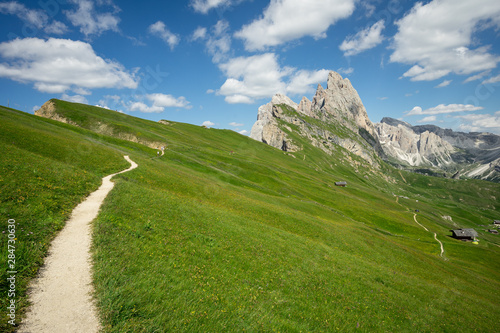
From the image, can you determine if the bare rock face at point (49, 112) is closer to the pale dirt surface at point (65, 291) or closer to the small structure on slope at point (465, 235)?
the pale dirt surface at point (65, 291)

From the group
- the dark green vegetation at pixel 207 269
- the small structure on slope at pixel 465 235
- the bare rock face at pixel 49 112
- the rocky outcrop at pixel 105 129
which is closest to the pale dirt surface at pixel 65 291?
the dark green vegetation at pixel 207 269

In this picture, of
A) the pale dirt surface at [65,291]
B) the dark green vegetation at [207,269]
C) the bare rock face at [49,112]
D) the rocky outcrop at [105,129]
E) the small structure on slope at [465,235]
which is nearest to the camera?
the pale dirt surface at [65,291]

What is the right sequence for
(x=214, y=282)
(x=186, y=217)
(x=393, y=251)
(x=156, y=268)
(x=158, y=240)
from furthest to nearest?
(x=393, y=251) < (x=186, y=217) < (x=158, y=240) < (x=214, y=282) < (x=156, y=268)

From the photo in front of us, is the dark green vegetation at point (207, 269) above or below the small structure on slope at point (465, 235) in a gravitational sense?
above

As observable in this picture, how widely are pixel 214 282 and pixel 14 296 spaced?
943cm

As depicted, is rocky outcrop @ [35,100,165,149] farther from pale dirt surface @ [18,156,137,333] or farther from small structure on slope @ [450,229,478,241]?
small structure on slope @ [450,229,478,241]

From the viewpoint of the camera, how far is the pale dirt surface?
816 centimetres

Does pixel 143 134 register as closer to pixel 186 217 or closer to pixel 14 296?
pixel 186 217

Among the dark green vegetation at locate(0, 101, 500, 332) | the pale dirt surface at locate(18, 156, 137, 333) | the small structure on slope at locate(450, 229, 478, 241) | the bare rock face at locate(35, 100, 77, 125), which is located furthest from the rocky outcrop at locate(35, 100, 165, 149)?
the small structure on slope at locate(450, 229, 478, 241)

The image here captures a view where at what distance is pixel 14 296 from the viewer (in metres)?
8.64

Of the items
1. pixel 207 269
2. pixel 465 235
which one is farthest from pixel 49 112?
pixel 465 235

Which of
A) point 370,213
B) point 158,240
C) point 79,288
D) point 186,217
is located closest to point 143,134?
point 186,217

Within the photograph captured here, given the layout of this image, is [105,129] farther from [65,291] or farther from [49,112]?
[65,291]

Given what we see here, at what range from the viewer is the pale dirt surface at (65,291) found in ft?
26.8
